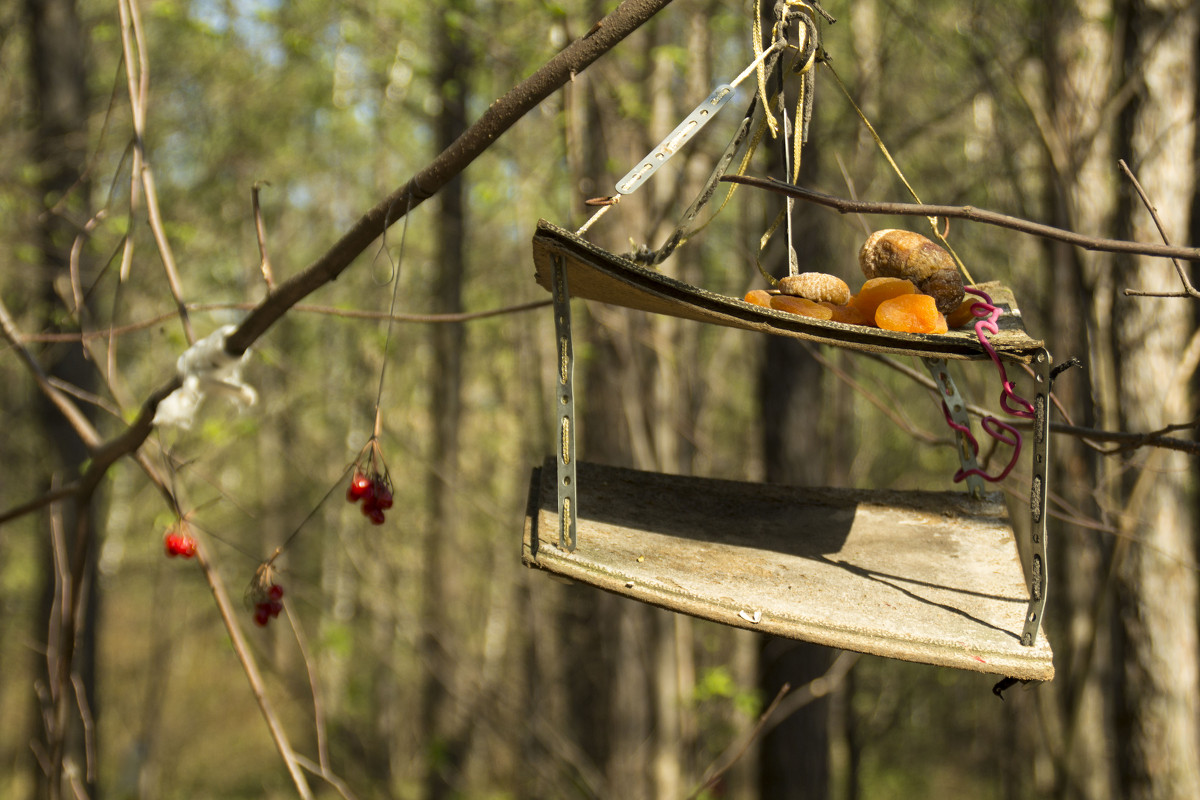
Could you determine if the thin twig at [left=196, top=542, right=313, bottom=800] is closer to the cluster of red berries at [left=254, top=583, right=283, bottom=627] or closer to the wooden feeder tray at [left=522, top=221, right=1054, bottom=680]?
the cluster of red berries at [left=254, top=583, right=283, bottom=627]

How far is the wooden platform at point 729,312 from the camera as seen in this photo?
1.41 m

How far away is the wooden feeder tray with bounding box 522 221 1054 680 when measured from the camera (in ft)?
4.67

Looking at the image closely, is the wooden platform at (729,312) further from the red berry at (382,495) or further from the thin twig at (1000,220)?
the red berry at (382,495)

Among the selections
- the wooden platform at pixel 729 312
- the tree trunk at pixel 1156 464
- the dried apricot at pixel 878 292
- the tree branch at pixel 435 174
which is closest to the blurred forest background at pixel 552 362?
the tree trunk at pixel 1156 464

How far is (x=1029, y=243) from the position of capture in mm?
9383

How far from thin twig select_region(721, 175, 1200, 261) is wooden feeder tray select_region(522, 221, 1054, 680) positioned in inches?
7.4

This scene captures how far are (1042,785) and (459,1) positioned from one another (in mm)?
7565

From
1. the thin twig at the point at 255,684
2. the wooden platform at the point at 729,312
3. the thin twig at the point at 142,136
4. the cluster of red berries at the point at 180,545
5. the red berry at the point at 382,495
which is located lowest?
the thin twig at the point at 255,684

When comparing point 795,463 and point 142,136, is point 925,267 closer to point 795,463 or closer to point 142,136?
point 142,136

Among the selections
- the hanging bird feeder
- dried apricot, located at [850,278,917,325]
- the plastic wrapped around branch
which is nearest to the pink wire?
the hanging bird feeder

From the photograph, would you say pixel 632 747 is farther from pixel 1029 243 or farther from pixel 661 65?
pixel 1029 243

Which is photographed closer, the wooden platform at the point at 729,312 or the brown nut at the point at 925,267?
the wooden platform at the point at 729,312

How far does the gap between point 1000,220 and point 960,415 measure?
687 mm

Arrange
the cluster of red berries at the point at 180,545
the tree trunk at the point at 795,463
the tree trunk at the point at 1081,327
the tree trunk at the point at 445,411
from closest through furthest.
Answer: the cluster of red berries at the point at 180,545 < the tree trunk at the point at 1081,327 < the tree trunk at the point at 795,463 < the tree trunk at the point at 445,411
